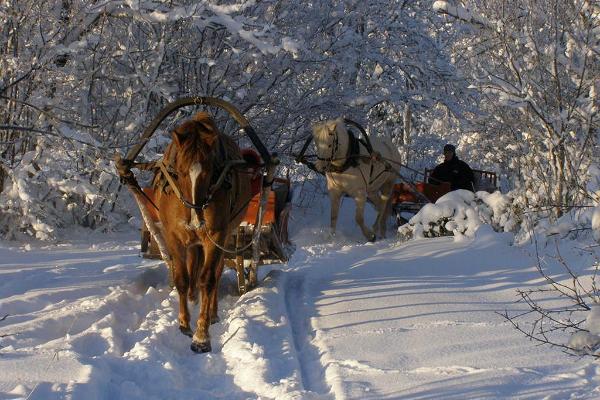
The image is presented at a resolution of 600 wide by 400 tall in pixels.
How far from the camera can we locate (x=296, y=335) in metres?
6.24

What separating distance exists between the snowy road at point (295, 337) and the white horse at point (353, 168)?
3.16m

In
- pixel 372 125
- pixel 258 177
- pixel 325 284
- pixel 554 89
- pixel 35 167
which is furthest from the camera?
pixel 372 125

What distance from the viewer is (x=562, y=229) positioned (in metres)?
5.94

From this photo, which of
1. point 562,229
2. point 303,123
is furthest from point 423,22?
point 562,229

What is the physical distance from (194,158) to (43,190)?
7.28 meters

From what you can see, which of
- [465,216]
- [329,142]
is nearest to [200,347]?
[465,216]

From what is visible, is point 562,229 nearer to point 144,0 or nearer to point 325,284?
point 325,284

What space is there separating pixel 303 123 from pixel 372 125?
529 centimetres

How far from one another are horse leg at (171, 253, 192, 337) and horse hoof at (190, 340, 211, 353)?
55cm

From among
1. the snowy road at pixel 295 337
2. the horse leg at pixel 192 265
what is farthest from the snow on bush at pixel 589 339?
the horse leg at pixel 192 265

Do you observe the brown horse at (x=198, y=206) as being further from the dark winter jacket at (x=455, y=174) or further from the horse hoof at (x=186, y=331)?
the dark winter jacket at (x=455, y=174)

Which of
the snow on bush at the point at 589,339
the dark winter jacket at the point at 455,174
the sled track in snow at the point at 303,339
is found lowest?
the sled track in snow at the point at 303,339

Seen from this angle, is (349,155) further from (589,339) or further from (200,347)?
(589,339)

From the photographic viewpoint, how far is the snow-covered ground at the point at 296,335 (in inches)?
177
